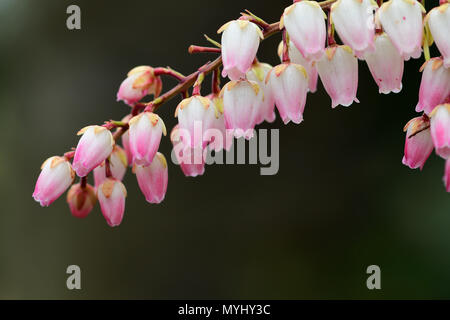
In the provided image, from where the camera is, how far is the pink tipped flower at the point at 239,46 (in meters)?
0.70

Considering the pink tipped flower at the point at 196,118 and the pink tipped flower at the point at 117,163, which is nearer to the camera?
the pink tipped flower at the point at 196,118

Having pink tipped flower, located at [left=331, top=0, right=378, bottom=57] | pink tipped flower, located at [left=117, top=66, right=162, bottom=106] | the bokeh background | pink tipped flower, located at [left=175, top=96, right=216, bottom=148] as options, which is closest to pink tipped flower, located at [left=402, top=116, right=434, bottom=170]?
pink tipped flower, located at [left=331, top=0, right=378, bottom=57]

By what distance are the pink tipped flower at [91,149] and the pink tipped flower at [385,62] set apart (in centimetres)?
33

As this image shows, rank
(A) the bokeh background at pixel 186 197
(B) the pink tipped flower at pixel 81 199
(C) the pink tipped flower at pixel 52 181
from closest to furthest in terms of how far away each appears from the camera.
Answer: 1. (C) the pink tipped flower at pixel 52 181
2. (B) the pink tipped flower at pixel 81 199
3. (A) the bokeh background at pixel 186 197

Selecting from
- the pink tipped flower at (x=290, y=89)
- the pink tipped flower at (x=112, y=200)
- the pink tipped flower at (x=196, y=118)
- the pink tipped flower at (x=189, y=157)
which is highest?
the pink tipped flower at (x=290, y=89)

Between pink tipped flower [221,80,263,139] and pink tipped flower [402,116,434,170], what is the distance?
0.18m

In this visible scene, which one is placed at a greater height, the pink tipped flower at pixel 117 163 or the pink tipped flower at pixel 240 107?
the pink tipped flower at pixel 240 107

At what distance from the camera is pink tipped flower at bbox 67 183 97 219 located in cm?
89

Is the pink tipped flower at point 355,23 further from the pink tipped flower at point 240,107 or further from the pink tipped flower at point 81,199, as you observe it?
the pink tipped flower at point 81,199

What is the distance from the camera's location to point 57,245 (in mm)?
2303

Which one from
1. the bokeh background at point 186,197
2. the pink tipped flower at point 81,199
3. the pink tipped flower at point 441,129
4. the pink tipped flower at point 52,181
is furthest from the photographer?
the bokeh background at point 186,197

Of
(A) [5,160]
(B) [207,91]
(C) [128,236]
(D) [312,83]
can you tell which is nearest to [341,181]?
(B) [207,91]

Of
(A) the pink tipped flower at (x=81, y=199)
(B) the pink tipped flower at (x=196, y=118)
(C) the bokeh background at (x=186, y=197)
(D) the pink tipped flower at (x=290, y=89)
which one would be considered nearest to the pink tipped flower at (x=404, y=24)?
(D) the pink tipped flower at (x=290, y=89)

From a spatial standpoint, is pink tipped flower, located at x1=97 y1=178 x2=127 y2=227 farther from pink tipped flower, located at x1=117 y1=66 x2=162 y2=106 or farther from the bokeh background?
the bokeh background
